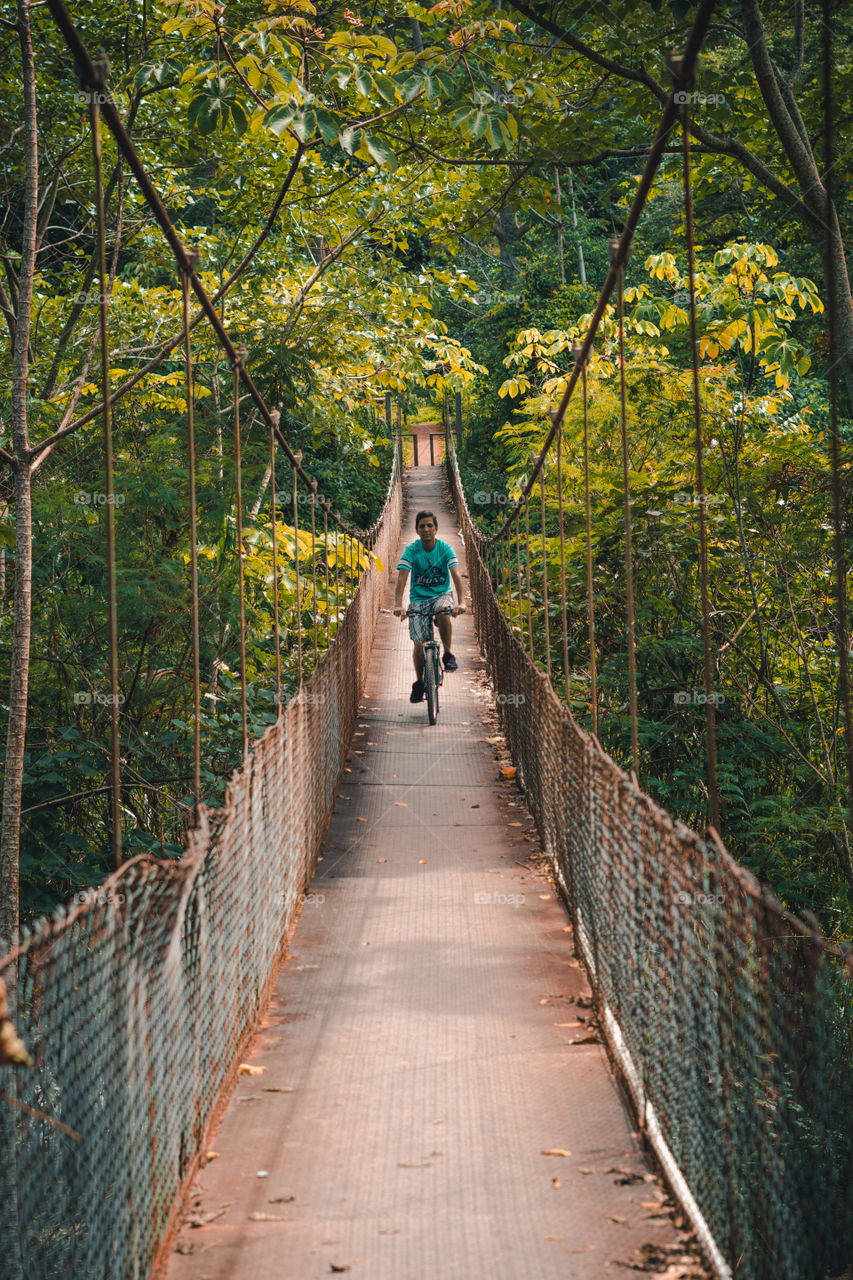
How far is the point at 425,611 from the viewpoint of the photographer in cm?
697

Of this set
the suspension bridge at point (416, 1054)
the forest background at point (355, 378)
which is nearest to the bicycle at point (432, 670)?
the forest background at point (355, 378)

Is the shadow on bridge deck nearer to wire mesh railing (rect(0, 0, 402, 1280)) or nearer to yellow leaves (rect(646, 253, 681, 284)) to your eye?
wire mesh railing (rect(0, 0, 402, 1280))

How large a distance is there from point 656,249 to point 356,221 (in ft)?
35.6

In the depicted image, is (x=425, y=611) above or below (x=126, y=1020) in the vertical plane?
above

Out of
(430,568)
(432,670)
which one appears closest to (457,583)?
(430,568)

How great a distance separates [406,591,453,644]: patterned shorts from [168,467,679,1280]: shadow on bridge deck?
2.33m

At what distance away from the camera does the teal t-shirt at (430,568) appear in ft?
22.7

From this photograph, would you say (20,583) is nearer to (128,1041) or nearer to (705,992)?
(128,1041)

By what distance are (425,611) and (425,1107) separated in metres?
4.54

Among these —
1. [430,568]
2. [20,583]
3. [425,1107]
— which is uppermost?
[430,568]

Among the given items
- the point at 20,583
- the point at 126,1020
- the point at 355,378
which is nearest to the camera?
the point at 126,1020

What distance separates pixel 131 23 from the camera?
6277 millimetres

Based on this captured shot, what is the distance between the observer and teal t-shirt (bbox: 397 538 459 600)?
6930 millimetres

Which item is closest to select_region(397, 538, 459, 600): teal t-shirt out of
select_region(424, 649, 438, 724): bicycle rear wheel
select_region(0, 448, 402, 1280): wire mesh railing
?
select_region(424, 649, 438, 724): bicycle rear wheel
